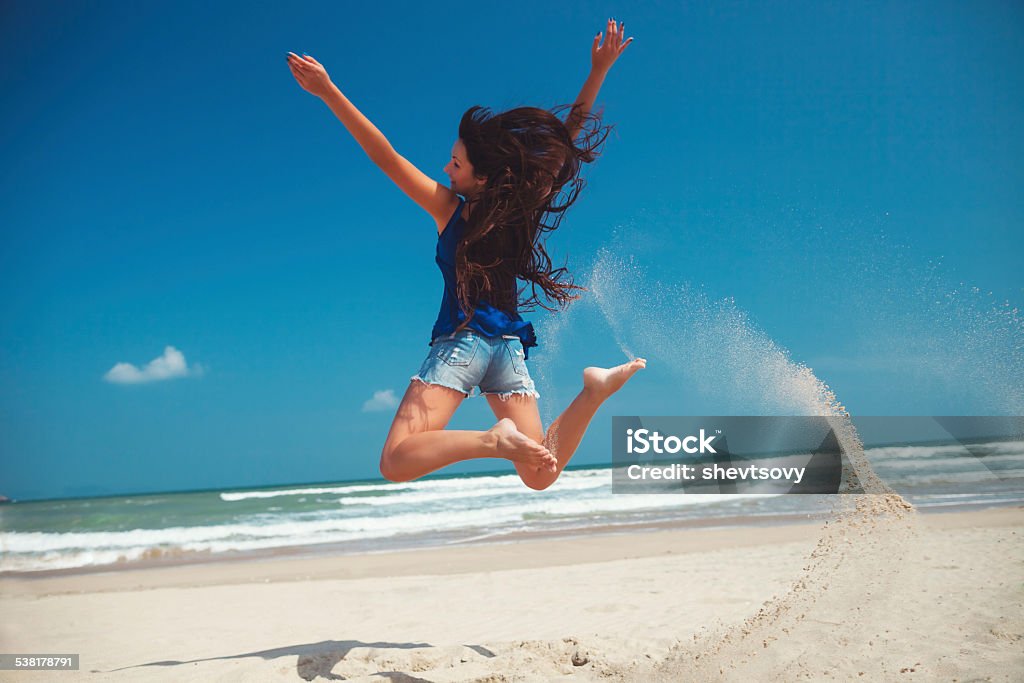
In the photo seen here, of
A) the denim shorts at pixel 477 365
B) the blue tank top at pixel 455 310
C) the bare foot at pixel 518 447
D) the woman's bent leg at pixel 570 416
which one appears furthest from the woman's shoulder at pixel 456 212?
the bare foot at pixel 518 447

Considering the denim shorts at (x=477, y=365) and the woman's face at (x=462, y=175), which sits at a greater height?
the woman's face at (x=462, y=175)

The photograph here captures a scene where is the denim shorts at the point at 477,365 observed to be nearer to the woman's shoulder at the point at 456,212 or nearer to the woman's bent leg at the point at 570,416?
the woman's bent leg at the point at 570,416

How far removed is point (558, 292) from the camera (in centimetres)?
357

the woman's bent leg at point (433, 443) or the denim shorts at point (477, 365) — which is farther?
the denim shorts at point (477, 365)

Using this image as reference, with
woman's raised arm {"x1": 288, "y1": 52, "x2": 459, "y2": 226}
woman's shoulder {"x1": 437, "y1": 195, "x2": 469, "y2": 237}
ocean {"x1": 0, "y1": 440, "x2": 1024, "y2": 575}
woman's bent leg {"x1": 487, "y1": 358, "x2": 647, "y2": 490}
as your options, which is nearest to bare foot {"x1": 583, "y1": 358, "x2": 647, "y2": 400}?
woman's bent leg {"x1": 487, "y1": 358, "x2": 647, "y2": 490}

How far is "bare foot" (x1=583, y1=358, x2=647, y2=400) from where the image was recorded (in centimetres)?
313

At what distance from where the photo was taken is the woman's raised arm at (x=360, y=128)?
2818mm

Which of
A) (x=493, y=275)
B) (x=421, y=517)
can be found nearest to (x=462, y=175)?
(x=493, y=275)

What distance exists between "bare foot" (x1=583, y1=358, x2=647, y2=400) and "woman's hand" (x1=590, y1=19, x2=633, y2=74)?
1424mm

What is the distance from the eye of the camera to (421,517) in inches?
614

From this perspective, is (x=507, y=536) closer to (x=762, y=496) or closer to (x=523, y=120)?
(x=762, y=496)

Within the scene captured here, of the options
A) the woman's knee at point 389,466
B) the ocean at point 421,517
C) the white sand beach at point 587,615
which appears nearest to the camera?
the woman's knee at point 389,466

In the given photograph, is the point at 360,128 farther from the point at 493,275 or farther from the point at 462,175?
the point at 493,275

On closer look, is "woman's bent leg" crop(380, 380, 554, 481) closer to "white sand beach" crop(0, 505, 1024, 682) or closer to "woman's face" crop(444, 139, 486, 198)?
"woman's face" crop(444, 139, 486, 198)
